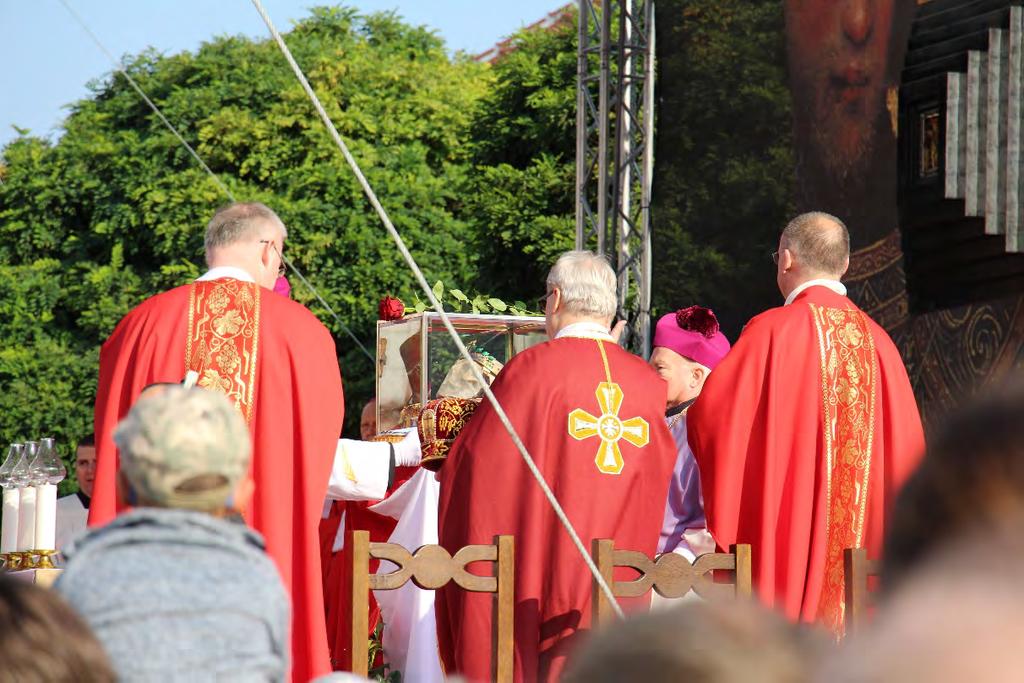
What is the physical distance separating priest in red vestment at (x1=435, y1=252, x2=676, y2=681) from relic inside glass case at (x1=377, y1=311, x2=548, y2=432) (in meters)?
2.54

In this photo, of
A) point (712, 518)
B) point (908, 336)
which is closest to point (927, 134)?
point (908, 336)

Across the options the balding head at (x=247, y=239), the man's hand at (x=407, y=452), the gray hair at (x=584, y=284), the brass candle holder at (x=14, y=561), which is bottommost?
the brass candle holder at (x=14, y=561)

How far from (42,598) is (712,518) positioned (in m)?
3.69

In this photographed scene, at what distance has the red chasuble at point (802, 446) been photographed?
5152 millimetres

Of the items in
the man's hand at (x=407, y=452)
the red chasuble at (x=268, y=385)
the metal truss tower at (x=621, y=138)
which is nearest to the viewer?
the red chasuble at (x=268, y=385)

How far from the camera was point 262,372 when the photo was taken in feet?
16.0

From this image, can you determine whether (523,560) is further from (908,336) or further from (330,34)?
(330,34)

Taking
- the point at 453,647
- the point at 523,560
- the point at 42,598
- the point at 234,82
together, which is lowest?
the point at 453,647

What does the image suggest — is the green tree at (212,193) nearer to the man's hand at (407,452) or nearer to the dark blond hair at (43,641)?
the man's hand at (407,452)

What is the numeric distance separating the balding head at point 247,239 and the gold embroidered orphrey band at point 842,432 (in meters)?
2.01

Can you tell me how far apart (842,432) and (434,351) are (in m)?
3.15

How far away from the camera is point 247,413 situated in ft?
15.8

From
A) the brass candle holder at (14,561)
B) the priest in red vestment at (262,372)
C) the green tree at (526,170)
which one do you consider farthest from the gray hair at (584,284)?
the green tree at (526,170)

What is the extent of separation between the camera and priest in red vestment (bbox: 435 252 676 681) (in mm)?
4984
